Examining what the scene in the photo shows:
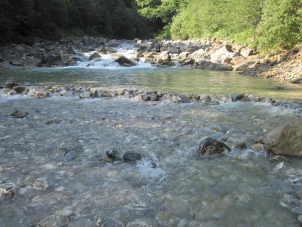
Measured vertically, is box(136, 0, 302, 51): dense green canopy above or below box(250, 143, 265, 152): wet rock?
above

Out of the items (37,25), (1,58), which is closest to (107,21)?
(37,25)

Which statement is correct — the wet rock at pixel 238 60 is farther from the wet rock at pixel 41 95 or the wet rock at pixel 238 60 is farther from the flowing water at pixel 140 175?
the wet rock at pixel 41 95

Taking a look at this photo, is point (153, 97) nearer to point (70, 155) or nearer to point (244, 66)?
point (70, 155)

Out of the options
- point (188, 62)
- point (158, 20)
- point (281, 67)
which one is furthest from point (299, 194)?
point (158, 20)

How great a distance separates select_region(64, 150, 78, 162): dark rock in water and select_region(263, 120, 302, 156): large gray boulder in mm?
2212

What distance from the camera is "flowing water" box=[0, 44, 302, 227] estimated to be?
61.4 inches

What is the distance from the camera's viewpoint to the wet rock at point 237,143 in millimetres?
2632

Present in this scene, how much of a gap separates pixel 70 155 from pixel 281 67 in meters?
10.00

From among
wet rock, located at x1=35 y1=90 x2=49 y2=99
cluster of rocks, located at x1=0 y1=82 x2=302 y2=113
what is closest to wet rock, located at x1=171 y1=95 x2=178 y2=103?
cluster of rocks, located at x1=0 y1=82 x2=302 y2=113

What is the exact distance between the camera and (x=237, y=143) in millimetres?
2654

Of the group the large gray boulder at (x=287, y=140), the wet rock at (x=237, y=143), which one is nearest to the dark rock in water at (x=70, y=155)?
the wet rock at (x=237, y=143)

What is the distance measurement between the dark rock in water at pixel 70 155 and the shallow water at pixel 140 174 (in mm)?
22

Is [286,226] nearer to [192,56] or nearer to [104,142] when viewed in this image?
[104,142]

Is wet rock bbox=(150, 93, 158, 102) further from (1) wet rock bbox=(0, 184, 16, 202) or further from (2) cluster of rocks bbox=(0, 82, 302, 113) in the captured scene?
(1) wet rock bbox=(0, 184, 16, 202)
